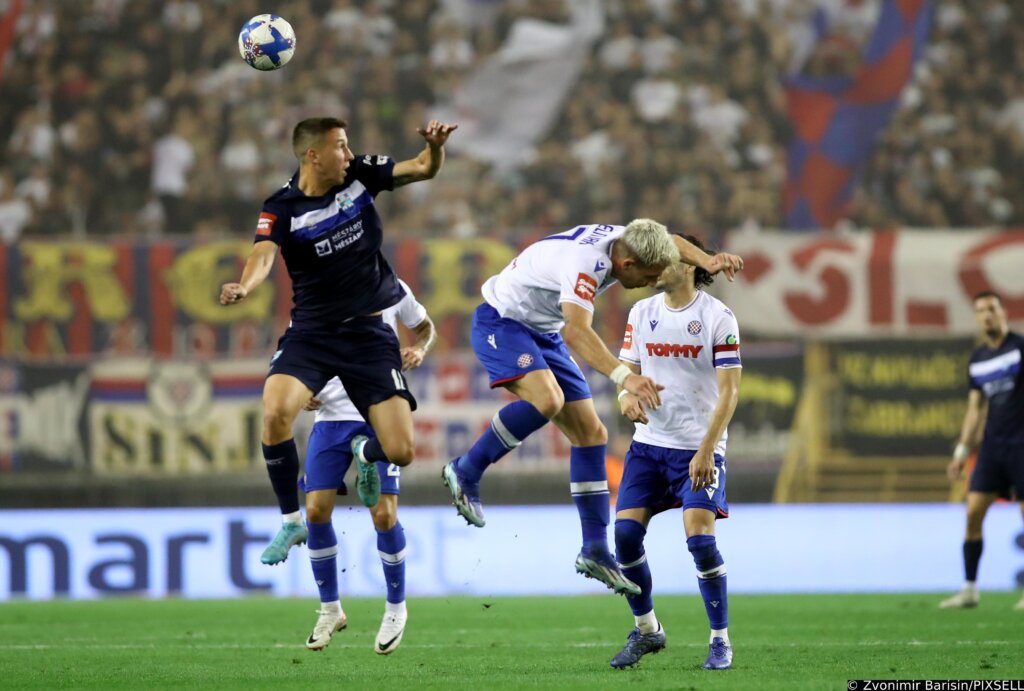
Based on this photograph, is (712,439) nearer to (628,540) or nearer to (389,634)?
(628,540)

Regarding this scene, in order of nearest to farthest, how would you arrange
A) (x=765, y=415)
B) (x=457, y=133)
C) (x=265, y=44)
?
(x=265, y=44) < (x=765, y=415) < (x=457, y=133)

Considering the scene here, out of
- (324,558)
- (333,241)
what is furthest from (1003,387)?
(333,241)

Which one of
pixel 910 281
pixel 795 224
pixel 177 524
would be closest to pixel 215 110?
pixel 177 524

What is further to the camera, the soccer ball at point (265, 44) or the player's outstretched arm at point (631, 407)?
the soccer ball at point (265, 44)

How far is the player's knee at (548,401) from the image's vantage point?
8352 mm

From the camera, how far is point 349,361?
8281 millimetres

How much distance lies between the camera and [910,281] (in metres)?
16.3

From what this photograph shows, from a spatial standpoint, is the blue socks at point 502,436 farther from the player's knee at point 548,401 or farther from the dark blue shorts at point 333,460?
the dark blue shorts at point 333,460

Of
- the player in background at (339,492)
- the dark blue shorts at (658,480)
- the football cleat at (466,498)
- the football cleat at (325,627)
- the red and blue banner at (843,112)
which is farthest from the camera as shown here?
the red and blue banner at (843,112)

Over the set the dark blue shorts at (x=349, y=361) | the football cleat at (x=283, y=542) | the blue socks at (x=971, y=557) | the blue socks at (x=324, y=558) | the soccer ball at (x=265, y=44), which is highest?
the soccer ball at (x=265, y=44)

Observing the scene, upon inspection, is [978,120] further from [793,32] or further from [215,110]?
[215,110]

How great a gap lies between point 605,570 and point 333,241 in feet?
7.45

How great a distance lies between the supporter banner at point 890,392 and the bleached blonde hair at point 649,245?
8037mm

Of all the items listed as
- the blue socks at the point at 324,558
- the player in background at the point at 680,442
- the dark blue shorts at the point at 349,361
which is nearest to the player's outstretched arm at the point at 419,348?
the dark blue shorts at the point at 349,361
